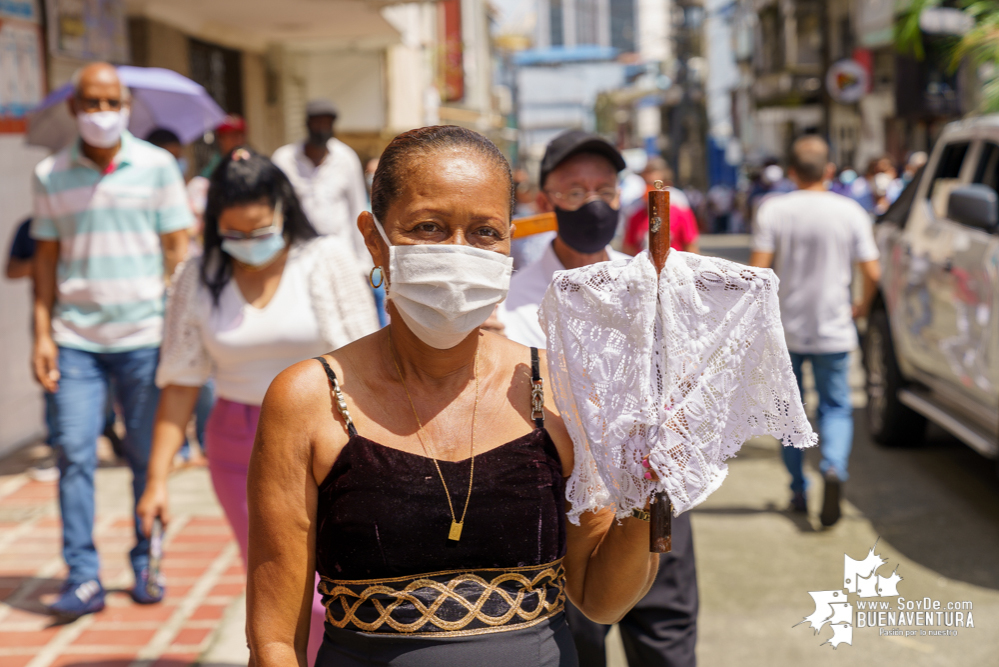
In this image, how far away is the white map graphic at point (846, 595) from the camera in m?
3.72

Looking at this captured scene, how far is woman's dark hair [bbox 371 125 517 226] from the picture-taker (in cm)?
191

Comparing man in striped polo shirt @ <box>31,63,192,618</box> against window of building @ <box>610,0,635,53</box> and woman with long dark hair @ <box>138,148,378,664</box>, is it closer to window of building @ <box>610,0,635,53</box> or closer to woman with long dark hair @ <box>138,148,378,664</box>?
woman with long dark hair @ <box>138,148,378,664</box>

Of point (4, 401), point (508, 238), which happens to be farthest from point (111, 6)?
point (508, 238)

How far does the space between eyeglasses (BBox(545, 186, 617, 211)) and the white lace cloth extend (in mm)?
1278

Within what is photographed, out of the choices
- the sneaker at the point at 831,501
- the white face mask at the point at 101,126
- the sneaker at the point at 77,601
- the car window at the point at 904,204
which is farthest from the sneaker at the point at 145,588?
the car window at the point at 904,204

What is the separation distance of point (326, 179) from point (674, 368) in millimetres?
5382

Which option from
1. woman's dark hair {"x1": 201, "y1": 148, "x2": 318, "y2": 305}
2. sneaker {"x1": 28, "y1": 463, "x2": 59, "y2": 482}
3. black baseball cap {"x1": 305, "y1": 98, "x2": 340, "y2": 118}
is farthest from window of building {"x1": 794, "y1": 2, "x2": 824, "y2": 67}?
woman's dark hair {"x1": 201, "y1": 148, "x2": 318, "y2": 305}

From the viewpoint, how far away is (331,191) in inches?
271

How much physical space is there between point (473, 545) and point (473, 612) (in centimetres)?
12

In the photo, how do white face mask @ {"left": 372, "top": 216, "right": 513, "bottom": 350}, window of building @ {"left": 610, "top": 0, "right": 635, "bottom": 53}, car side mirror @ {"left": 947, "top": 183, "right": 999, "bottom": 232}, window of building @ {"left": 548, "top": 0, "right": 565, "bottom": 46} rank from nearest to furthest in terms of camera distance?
white face mask @ {"left": 372, "top": 216, "right": 513, "bottom": 350}, car side mirror @ {"left": 947, "top": 183, "right": 999, "bottom": 232}, window of building @ {"left": 610, "top": 0, "right": 635, "bottom": 53}, window of building @ {"left": 548, "top": 0, "right": 565, "bottom": 46}

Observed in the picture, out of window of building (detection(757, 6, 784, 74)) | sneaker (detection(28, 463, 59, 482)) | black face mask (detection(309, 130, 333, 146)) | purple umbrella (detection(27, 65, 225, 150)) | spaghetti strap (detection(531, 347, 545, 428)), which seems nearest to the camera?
spaghetti strap (detection(531, 347, 545, 428))

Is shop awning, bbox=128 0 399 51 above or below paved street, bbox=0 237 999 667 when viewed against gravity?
above

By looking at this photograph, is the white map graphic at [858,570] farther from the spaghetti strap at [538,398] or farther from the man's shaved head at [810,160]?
the man's shaved head at [810,160]

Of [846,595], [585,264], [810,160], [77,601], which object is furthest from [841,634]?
[810,160]
